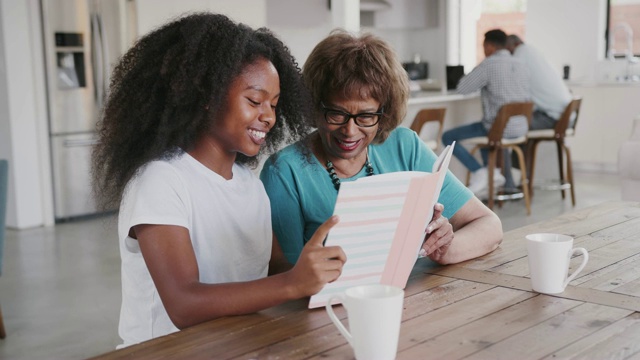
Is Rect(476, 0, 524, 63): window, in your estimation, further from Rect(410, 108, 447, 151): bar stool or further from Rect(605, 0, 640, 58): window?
Rect(410, 108, 447, 151): bar stool

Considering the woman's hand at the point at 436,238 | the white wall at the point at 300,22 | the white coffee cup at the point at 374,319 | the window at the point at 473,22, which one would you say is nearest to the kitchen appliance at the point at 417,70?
the window at the point at 473,22

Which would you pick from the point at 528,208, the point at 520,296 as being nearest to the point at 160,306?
the point at 520,296

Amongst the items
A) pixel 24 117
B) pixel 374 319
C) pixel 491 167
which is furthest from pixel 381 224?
pixel 24 117

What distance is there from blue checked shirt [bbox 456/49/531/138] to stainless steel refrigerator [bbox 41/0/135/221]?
259 centimetres

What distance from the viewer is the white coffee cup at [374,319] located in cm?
107

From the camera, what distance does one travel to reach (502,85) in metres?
5.96

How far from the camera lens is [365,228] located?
4.28ft

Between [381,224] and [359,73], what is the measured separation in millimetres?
652

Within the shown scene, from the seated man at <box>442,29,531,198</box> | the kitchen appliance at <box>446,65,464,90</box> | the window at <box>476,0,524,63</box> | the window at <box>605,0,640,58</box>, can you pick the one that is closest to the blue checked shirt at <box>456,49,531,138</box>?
the seated man at <box>442,29,531,198</box>

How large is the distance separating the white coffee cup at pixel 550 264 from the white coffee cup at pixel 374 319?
1.48 ft

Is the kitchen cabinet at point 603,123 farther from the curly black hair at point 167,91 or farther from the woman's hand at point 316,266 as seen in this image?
the woman's hand at point 316,266

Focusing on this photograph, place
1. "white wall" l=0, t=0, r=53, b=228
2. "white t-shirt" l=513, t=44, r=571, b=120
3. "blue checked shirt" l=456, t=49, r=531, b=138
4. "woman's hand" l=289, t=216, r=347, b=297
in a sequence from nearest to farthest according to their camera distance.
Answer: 1. "woman's hand" l=289, t=216, r=347, b=297
2. "white wall" l=0, t=0, r=53, b=228
3. "blue checked shirt" l=456, t=49, r=531, b=138
4. "white t-shirt" l=513, t=44, r=571, b=120

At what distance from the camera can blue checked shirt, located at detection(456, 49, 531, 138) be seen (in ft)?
19.5

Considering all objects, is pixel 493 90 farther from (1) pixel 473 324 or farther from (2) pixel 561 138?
(1) pixel 473 324
